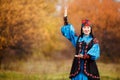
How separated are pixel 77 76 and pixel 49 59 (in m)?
8.21

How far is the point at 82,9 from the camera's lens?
1094cm

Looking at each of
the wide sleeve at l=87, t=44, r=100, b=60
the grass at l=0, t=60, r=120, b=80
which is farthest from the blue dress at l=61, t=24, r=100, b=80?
the grass at l=0, t=60, r=120, b=80

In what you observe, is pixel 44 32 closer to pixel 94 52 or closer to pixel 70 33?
pixel 70 33

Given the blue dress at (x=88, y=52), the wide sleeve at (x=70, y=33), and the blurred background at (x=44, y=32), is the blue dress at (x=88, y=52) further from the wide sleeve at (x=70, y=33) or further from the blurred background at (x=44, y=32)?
the blurred background at (x=44, y=32)

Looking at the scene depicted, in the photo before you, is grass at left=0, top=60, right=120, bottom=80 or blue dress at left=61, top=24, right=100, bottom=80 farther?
grass at left=0, top=60, right=120, bottom=80

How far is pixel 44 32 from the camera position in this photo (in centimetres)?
1027

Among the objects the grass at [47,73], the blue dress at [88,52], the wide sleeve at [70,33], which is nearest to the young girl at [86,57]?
the blue dress at [88,52]

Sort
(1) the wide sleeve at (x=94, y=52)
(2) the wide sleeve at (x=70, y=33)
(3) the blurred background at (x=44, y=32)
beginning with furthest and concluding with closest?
(3) the blurred background at (x=44, y=32) < (2) the wide sleeve at (x=70, y=33) < (1) the wide sleeve at (x=94, y=52)

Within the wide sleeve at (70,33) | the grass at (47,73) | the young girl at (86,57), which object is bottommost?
the grass at (47,73)

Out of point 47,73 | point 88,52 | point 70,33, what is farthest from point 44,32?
point 88,52

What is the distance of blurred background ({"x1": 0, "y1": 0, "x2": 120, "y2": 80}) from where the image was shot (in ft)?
28.0

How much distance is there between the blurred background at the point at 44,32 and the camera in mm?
8547

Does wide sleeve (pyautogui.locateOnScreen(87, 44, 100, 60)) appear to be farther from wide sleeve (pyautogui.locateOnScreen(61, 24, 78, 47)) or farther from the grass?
the grass

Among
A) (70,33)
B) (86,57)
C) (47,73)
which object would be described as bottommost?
(47,73)
